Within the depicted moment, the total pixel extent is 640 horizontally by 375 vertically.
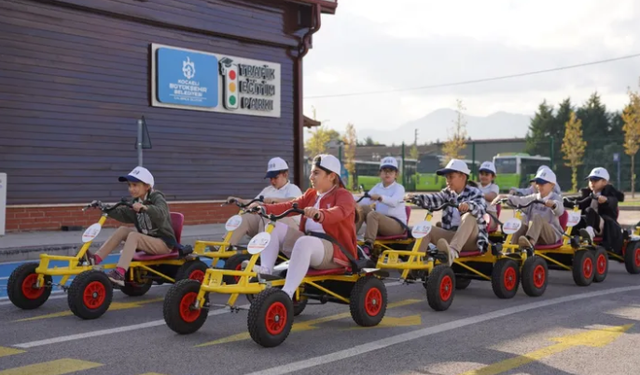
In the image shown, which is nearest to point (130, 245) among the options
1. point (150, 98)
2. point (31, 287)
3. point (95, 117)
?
point (31, 287)

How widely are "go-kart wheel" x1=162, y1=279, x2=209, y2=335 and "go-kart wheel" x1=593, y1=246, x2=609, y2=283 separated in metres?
5.82

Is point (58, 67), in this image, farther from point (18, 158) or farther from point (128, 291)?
point (128, 291)

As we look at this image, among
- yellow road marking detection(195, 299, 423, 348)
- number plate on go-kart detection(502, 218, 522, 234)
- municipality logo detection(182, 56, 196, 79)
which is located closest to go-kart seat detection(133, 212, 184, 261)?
yellow road marking detection(195, 299, 423, 348)

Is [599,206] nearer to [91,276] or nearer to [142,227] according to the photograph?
[142,227]

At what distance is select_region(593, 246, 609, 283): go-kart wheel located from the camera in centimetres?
1082

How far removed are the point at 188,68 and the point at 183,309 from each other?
47.2 feet

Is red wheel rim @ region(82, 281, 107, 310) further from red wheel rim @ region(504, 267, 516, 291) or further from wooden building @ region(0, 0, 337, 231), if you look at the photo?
wooden building @ region(0, 0, 337, 231)

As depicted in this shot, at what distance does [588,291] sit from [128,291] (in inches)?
208

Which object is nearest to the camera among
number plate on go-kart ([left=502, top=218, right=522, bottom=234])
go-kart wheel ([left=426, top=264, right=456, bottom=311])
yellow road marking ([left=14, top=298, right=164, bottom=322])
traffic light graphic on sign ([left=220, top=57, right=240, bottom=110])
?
yellow road marking ([left=14, top=298, right=164, bottom=322])

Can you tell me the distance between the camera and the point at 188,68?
812 inches

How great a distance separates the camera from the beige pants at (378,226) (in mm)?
11375

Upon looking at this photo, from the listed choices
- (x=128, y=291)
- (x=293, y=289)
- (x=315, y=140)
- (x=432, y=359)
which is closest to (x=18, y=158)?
(x=128, y=291)

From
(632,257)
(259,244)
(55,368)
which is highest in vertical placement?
(259,244)

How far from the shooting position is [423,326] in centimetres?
754
